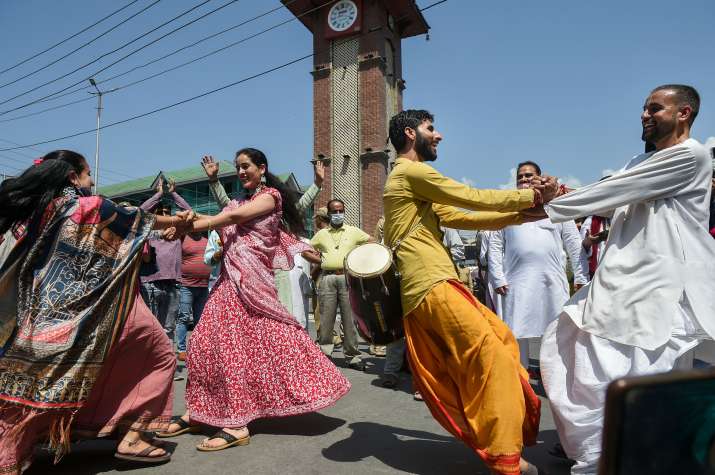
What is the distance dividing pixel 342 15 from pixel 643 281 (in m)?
24.1

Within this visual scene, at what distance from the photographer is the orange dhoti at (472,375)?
2.43m

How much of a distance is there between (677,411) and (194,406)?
324 centimetres

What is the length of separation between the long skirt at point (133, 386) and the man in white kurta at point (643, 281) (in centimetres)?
210

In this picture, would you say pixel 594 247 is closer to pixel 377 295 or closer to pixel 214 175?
pixel 377 295

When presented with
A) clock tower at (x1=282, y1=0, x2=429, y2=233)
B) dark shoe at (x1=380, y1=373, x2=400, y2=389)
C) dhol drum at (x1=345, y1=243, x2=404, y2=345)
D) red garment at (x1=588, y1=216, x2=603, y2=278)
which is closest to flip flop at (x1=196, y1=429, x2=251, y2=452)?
dhol drum at (x1=345, y1=243, x2=404, y2=345)

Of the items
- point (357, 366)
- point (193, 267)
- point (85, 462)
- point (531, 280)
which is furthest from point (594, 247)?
point (85, 462)

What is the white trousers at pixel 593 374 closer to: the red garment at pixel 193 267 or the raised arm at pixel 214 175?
the raised arm at pixel 214 175

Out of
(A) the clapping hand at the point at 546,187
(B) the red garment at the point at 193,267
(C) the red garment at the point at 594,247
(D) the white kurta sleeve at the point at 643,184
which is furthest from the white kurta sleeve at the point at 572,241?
(B) the red garment at the point at 193,267

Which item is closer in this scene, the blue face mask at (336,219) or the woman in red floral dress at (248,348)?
the woman in red floral dress at (248,348)

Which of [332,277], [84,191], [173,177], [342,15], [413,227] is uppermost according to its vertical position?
[342,15]

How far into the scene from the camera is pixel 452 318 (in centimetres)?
259

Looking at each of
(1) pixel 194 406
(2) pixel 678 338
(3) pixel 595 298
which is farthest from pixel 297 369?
(2) pixel 678 338

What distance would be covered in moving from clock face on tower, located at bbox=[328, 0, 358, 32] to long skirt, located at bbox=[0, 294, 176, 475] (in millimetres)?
22983

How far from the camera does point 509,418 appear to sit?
2.42 metres
